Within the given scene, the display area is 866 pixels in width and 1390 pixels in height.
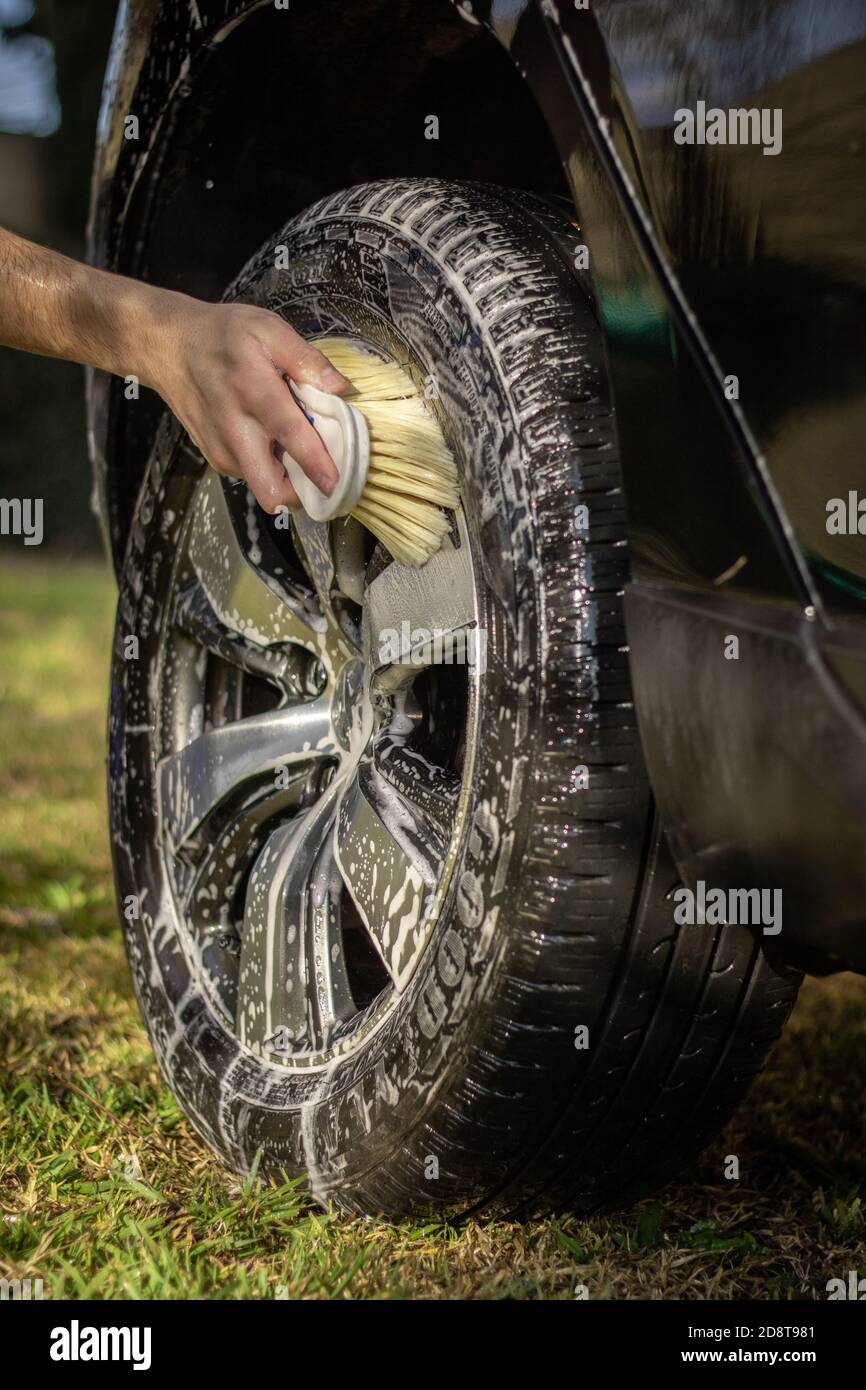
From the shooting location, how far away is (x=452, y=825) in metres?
1.47

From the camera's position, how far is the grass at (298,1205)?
1.42 meters

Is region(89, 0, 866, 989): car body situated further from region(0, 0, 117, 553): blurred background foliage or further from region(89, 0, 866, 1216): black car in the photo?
region(0, 0, 117, 553): blurred background foliage

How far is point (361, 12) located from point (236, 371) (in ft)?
1.88

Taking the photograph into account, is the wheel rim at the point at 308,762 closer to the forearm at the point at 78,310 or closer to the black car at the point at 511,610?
the black car at the point at 511,610

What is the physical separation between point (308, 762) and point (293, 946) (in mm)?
254

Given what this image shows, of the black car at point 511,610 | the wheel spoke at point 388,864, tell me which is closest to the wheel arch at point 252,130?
the black car at point 511,610

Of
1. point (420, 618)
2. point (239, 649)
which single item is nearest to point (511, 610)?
point (420, 618)

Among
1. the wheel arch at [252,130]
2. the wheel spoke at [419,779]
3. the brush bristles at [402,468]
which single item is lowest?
the wheel spoke at [419,779]

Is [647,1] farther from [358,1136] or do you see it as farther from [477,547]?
[358,1136]

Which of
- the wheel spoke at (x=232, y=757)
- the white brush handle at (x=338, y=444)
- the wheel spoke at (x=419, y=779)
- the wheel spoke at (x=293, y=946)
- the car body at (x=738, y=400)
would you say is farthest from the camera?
the wheel spoke at (x=232, y=757)

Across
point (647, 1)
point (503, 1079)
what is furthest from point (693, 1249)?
point (647, 1)

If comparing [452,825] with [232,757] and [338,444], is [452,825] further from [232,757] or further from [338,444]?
[232,757]

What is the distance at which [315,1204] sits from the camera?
5.24 feet

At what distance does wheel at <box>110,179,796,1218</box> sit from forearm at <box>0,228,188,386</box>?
24cm
